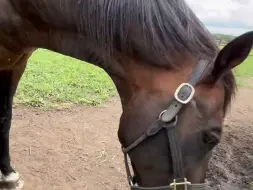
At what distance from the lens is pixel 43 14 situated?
1867 millimetres

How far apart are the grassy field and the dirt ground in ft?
0.88

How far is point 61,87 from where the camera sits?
553 centimetres

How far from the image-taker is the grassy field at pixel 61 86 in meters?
4.94

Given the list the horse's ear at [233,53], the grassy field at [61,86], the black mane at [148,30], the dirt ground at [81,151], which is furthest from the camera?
the grassy field at [61,86]

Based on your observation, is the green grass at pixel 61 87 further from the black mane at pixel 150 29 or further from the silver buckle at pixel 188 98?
the silver buckle at pixel 188 98

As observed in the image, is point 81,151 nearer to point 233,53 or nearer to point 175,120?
point 175,120

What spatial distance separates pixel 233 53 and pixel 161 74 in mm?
304

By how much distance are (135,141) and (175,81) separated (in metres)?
0.30

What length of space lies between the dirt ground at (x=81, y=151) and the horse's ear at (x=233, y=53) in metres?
1.94

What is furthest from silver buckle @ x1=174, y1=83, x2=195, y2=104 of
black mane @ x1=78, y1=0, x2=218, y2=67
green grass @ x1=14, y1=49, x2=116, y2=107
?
green grass @ x1=14, y1=49, x2=116, y2=107

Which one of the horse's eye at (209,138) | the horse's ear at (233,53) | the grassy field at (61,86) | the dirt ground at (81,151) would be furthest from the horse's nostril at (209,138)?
the grassy field at (61,86)

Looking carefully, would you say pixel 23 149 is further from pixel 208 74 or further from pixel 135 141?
pixel 208 74

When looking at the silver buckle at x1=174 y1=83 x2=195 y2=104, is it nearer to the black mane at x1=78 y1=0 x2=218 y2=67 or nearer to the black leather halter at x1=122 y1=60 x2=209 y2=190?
the black leather halter at x1=122 y1=60 x2=209 y2=190

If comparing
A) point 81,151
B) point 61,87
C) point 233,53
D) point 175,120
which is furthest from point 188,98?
point 61,87
